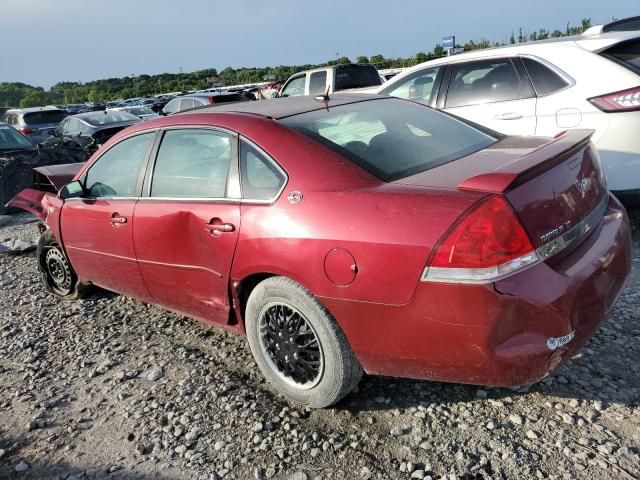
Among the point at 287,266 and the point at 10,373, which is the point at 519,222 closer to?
the point at 287,266

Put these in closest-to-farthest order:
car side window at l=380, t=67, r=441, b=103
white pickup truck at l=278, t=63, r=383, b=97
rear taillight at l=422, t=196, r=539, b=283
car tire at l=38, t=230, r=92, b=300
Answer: rear taillight at l=422, t=196, r=539, b=283 → car tire at l=38, t=230, r=92, b=300 → car side window at l=380, t=67, r=441, b=103 → white pickup truck at l=278, t=63, r=383, b=97

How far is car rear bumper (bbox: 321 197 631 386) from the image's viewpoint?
220cm

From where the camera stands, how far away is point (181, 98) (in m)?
18.2

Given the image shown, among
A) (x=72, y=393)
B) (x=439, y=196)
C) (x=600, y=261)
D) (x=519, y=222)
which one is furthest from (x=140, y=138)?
(x=600, y=261)

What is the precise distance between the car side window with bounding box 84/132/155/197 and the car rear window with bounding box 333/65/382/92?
9.24 meters

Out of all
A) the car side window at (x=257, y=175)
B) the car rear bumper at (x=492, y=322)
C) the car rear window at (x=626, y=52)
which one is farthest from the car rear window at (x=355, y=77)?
the car rear bumper at (x=492, y=322)

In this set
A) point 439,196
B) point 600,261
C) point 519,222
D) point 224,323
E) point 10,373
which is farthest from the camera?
point 10,373

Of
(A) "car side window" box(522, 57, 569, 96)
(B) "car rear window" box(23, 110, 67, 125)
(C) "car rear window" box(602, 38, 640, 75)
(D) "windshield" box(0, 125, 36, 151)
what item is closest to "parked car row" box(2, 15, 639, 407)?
(A) "car side window" box(522, 57, 569, 96)

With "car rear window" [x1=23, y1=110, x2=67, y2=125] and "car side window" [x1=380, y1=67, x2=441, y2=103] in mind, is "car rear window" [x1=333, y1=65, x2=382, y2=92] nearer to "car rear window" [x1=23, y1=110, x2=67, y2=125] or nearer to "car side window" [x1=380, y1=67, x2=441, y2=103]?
"car side window" [x1=380, y1=67, x2=441, y2=103]

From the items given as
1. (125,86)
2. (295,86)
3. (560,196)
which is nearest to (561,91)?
(560,196)

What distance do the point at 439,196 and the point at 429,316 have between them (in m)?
0.50

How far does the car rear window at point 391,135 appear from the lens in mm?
2814

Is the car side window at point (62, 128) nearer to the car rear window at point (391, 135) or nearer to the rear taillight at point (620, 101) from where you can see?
the car rear window at point (391, 135)

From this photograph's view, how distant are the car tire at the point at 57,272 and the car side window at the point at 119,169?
0.88m
